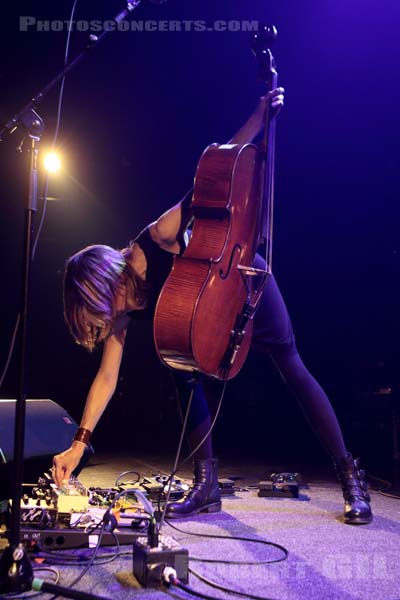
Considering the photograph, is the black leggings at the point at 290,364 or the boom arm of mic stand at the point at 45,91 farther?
the black leggings at the point at 290,364

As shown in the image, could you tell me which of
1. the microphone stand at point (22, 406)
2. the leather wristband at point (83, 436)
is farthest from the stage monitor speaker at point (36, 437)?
the microphone stand at point (22, 406)

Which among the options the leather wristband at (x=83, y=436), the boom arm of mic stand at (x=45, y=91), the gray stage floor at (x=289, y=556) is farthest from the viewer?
the leather wristband at (x=83, y=436)

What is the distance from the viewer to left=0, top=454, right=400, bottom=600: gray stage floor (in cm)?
176

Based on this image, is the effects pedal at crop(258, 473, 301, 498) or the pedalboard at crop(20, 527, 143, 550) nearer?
the pedalboard at crop(20, 527, 143, 550)

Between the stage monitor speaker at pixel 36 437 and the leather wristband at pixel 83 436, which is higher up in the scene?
the leather wristband at pixel 83 436

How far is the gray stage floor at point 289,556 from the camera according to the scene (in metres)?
1.76

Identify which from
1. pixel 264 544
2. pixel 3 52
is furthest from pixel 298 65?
pixel 264 544

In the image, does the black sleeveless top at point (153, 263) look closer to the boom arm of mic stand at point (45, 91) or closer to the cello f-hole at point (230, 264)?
the cello f-hole at point (230, 264)

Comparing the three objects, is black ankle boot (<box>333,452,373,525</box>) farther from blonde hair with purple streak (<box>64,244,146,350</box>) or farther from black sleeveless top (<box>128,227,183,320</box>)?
blonde hair with purple streak (<box>64,244,146,350</box>)

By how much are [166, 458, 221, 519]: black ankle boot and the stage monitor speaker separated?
1.78ft

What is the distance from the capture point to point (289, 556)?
211cm

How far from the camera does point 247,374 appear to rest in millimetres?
8195

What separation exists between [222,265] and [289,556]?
1.13 meters

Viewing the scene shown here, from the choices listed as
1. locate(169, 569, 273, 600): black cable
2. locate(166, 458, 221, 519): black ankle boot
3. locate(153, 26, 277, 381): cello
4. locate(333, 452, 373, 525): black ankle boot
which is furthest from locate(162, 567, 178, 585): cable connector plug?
locate(333, 452, 373, 525): black ankle boot
